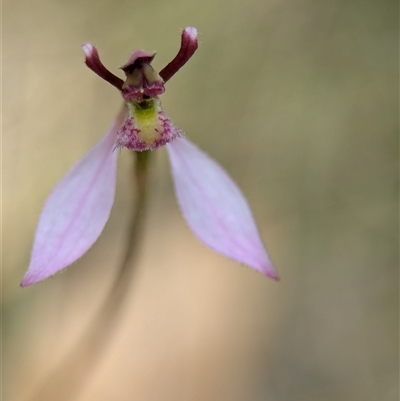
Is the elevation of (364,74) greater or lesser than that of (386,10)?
lesser

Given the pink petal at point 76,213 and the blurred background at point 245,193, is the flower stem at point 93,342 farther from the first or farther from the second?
the pink petal at point 76,213

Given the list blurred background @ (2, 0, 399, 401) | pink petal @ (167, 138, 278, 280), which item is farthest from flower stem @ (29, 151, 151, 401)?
pink petal @ (167, 138, 278, 280)

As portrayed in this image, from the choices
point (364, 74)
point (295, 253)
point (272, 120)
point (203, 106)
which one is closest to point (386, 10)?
point (364, 74)

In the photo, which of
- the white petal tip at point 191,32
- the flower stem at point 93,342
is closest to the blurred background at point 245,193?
the flower stem at point 93,342

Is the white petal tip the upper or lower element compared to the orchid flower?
upper

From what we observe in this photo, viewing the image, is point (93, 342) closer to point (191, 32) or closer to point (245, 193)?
point (245, 193)

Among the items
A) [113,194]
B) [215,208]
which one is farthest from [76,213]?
[215,208]

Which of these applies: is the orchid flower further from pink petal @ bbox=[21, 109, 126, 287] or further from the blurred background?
the blurred background

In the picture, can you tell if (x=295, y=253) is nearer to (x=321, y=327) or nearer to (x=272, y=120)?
(x=321, y=327)
